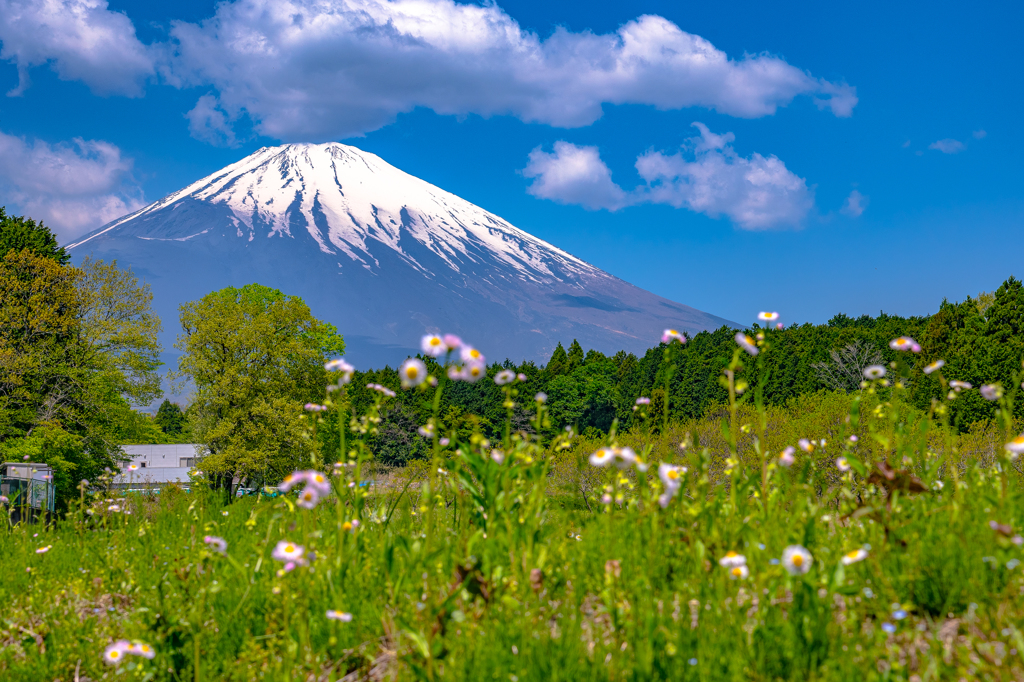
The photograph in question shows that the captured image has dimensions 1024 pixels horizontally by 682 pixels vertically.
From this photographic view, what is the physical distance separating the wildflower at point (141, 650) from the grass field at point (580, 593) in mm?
13

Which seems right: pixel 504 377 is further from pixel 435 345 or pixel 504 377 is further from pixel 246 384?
pixel 246 384

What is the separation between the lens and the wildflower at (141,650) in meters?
2.98

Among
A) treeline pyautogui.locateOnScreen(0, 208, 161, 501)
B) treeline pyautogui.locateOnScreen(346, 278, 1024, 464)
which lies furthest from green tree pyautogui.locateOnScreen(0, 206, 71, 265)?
treeline pyautogui.locateOnScreen(346, 278, 1024, 464)

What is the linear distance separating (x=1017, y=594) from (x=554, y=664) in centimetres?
189

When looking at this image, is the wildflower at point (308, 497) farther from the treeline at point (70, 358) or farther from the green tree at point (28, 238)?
the green tree at point (28, 238)

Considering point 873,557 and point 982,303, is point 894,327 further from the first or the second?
point 873,557

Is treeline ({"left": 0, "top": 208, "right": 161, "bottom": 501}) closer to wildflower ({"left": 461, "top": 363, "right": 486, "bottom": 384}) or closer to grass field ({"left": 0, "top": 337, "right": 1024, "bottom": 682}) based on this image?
grass field ({"left": 0, "top": 337, "right": 1024, "bottom": 682})

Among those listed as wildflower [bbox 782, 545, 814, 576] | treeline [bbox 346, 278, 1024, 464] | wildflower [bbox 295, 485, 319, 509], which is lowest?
wildflower [bbox 782, 545, 814, 576]

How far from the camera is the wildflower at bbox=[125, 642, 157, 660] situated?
2977 millimetres

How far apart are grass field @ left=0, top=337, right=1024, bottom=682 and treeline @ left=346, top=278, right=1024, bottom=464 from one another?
9200 mm

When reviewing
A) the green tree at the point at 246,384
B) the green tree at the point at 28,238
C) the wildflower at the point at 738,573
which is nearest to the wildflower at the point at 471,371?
the wildflower at the point at 738,573

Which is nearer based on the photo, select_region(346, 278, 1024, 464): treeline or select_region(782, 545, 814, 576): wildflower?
select_region(782, 545, 814, 576): wildflower

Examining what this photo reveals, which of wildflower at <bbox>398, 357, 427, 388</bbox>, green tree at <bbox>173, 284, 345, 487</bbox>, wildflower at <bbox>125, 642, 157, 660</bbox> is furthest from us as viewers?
green tree at <bbox>173, 284, 345, 487</bbox>

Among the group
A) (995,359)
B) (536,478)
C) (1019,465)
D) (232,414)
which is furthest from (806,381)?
(536,478)
